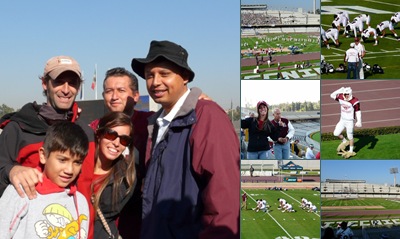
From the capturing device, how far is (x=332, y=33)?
15.4 metres

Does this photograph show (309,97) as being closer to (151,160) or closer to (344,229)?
(344,229)

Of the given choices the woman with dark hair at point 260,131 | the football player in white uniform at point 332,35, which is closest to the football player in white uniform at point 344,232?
the woman with dark hair at point 260,131

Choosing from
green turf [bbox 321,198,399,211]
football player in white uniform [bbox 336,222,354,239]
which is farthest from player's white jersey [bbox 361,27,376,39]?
football player in white uniform [bbox 336,222,354,239]

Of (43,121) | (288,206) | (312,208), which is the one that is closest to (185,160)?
(43,121)

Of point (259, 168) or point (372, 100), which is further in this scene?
point (259, 168)

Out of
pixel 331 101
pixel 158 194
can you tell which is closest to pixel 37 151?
pixel 158 194

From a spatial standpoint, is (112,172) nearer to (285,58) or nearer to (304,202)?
(285,58)

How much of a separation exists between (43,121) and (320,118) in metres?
14.0

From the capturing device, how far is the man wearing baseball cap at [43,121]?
8.39 feet

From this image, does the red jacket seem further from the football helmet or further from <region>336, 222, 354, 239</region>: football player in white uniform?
<region>336, 222, 354, 239</region>: football player in white uniform

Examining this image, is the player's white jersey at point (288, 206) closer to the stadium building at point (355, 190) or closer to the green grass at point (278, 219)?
the green grass at point (278, 219)

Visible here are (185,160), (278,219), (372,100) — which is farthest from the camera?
(278,219)

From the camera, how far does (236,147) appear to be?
7.66 ft

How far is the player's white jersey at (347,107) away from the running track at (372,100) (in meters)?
0.12
